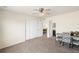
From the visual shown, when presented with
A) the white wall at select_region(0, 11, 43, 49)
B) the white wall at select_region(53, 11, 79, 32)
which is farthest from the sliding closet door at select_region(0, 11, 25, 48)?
the white wall at select_region(53, 11, 79, 32)

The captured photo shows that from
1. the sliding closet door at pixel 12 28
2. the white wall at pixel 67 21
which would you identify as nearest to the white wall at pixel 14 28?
the sliding closet door at pixel 12 28

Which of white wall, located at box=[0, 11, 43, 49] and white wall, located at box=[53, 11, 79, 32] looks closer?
white wall, located at box=[0, 11, 43, 49]

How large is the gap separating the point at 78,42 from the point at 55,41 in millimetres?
950

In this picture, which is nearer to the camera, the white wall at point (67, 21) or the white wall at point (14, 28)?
the white wall at point (14, 28)

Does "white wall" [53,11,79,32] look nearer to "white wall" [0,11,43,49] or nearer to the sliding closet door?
"white wall" [0,11,43,49]

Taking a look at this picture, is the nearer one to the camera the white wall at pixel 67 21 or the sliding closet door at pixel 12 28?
the sliding closet door at pixel 12 28

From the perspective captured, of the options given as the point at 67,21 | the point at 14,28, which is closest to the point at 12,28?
the point at 14,28

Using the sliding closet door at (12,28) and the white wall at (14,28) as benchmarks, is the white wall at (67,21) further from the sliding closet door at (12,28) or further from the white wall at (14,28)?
the sliding closet door at (12,28)

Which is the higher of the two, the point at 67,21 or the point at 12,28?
the point at 67,21

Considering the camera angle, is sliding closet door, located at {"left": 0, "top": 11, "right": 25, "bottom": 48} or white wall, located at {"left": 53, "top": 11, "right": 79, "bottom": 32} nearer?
sliding closet door, located at {"left": 0, "top": 11, "right": 25, "bottom": 48}

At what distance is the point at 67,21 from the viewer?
3773 mm

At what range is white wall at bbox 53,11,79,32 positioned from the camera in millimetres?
3553

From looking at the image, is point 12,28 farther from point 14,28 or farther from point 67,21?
point 67,21

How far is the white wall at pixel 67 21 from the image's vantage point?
3553 millimetres
